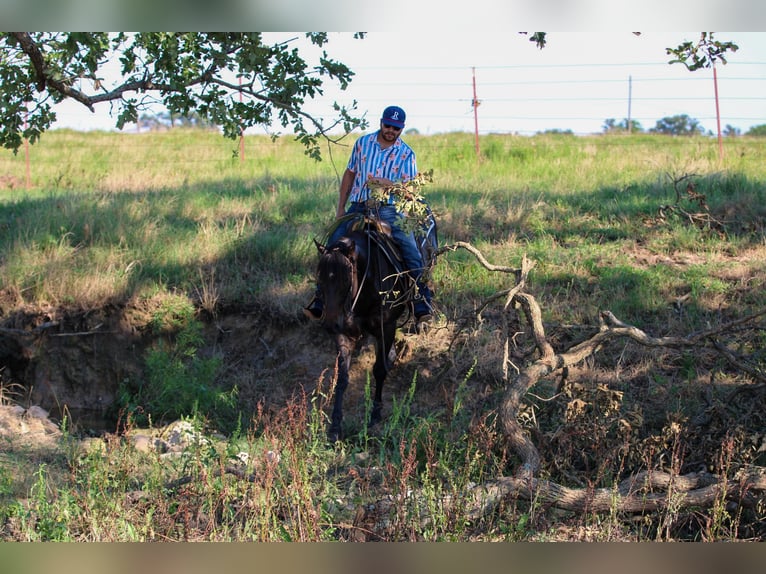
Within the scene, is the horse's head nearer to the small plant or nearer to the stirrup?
the stirrup

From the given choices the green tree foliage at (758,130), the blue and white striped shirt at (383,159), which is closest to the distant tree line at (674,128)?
the green tree foliage at (758,130)

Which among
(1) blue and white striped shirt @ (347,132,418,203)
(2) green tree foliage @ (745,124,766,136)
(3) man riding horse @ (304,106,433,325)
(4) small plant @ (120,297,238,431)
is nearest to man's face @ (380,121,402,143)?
(3) man riding horse @ (304,106,433,325)

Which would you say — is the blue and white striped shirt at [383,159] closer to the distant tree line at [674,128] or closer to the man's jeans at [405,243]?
the man's jeans at [405,243]

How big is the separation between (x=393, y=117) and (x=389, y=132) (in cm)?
18

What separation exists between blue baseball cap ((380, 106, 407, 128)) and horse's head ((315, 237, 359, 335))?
4.50ft

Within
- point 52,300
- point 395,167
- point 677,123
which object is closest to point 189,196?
point 52,300

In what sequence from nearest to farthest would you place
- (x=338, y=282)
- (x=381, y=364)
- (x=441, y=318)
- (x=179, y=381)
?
(x=338, y=282), (x=441, y=318), (x=381, y=364), (x=179, y=381)

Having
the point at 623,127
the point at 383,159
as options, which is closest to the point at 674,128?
the point at 623,127

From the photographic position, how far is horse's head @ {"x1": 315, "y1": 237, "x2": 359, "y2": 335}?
8562 millimetres

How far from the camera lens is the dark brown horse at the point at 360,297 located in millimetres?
8586

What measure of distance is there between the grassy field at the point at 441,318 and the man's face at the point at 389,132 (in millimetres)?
837

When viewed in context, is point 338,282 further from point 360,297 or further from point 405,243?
point 405,243

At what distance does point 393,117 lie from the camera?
8.90 meters

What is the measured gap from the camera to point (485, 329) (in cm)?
1058
